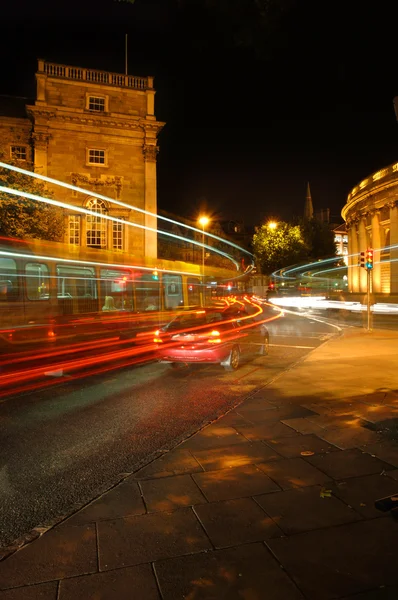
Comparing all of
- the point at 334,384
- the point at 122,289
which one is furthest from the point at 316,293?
the point at 334,384

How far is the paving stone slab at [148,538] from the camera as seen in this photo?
3156 mm

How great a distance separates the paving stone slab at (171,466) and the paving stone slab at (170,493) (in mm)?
133

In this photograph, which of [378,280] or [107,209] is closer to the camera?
[107,209]

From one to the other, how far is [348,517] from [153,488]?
5.91ft

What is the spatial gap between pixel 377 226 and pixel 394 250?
6.71 meters

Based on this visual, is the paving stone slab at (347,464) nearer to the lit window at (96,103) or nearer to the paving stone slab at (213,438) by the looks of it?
the paving stone slab at (213,438)

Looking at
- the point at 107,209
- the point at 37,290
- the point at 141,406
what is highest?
the point at 107,209

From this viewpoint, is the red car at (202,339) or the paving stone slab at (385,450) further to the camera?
the red car at (202,339)

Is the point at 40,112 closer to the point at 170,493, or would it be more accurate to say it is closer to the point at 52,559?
the point at 170,493

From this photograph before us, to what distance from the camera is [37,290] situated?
13109mm

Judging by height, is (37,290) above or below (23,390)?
above

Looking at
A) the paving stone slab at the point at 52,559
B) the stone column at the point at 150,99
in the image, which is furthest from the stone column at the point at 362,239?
the paving stone slab at the point at 52,559

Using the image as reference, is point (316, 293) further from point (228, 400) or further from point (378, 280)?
point (228, 400)

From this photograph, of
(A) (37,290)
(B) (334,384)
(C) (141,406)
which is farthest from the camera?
(A) (37,290)
